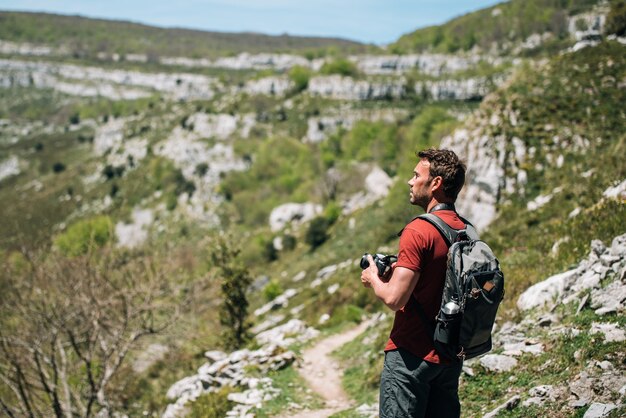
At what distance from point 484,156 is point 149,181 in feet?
285

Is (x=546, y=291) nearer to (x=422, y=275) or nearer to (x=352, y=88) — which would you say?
(x=422, y=275)

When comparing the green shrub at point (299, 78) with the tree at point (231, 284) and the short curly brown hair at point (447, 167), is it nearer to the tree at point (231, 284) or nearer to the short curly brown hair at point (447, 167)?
the tree at point (231, 284)

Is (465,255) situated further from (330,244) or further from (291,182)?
(291,182)

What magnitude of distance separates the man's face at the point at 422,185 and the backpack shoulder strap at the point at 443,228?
0.21 m

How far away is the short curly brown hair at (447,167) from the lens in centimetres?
376

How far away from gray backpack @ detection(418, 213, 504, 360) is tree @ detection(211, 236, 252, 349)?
15960mm

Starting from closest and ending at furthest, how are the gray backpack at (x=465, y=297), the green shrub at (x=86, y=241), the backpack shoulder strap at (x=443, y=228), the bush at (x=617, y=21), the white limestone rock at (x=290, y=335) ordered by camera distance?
the gray backpack at (x=465, y=297)
the backpack shoulder strap at (x=443, y=228)
the white limestone rock at (x=290, y=335)
the green shrub at (x=86, y=241)
the bush at (x=617, y=21)

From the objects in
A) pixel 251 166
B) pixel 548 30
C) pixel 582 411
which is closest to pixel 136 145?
pixel 251 166

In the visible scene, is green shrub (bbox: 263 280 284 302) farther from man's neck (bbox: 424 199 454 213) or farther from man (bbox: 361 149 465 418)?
man's neck (bbox: 424 199 454 213)

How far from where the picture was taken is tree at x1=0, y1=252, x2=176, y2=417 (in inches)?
485

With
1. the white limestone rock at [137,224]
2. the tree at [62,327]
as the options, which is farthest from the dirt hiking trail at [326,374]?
the white limestone rock at [137,224]

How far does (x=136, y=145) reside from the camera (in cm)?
11619

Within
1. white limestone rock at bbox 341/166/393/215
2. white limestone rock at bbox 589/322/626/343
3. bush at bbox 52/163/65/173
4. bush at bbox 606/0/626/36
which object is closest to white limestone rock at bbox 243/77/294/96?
bush at bbox 52/163/65/173

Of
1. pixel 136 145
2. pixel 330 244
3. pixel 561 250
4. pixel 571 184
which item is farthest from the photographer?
A: pixel 136 145
